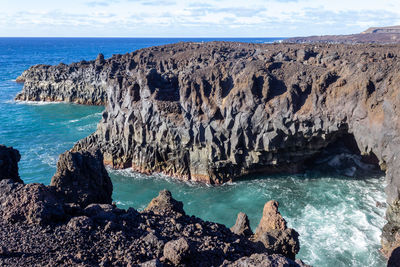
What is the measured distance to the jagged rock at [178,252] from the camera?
10.4 meters

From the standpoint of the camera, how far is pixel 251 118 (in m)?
31.2

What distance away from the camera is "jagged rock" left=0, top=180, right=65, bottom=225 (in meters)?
11.9

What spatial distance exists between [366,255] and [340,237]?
2.29 metres

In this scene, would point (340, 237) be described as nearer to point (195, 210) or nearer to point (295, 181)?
point (295, 181)

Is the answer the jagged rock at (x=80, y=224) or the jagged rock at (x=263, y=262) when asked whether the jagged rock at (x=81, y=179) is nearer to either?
the jagged rock at (x=80, y=224)

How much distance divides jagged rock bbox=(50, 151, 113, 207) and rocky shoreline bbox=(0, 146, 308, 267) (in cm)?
345

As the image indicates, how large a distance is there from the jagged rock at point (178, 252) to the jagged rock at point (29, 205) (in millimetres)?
4476

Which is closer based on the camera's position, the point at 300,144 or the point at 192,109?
the point at 300,144

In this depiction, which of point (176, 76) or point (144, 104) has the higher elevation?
point (176, 76)

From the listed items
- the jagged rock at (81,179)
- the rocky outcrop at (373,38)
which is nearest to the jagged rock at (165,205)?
the jagged rock at (81,179)

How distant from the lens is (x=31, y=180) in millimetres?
34219

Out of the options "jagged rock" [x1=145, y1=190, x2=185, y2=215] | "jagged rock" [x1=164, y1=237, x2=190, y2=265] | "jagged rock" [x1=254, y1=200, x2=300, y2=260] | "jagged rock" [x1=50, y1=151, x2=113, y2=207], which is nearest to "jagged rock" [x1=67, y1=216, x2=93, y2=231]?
"jagged rock" [x1=164, y1=237, x2=190, y2=265]

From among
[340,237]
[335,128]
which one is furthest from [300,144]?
[340,237]

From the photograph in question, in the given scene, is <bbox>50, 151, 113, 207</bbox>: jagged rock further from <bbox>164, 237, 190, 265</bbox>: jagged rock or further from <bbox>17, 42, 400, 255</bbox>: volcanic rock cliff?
<bbox>17, 42, 400, 255</bbox>: volcanic rock cliff
